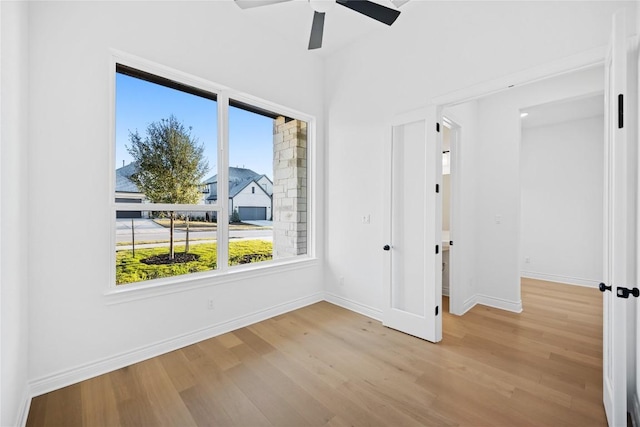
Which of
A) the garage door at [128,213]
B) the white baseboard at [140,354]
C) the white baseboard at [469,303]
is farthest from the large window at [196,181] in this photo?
the white baseboard at [469,303]

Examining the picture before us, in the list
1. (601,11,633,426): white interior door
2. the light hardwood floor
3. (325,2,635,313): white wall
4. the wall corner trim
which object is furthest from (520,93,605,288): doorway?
the wall corner trim

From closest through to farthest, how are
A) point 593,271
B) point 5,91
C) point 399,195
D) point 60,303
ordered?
point 5,91 < point 60,303 < point 399,195 < point 593,271

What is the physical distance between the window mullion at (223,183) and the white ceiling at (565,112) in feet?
13.1

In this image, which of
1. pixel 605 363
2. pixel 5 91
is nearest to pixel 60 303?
pixel 5 91

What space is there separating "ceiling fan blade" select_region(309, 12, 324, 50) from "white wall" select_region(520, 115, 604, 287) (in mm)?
4647

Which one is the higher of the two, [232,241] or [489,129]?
[489,129]

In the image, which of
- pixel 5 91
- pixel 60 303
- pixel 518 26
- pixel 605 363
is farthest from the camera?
pixel 518 26

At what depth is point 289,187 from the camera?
3.71 m

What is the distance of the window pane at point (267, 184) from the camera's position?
3156 mm

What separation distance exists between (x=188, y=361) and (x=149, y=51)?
8.79 ft

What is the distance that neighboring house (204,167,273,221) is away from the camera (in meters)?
2.94

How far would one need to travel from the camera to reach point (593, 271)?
4469 millimetres

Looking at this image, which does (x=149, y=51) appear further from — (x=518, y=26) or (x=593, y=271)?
(x=593, y=271)

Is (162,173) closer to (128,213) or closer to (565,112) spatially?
(128,213)
